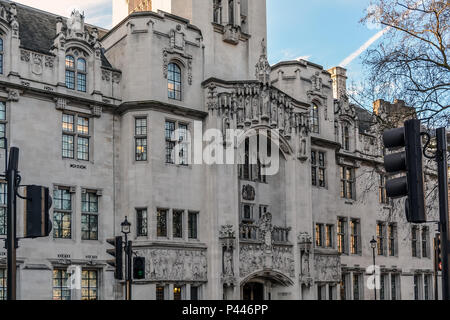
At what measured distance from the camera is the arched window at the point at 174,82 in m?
31.6

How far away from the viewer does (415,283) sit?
152 feet

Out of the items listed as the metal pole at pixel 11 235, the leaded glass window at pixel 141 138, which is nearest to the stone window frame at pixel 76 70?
the leaded glass window at pixel 141 138

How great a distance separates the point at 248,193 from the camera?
3431 centimetres

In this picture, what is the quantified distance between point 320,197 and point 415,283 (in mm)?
12959

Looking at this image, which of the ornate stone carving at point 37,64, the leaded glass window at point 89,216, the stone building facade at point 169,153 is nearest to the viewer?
the stone building facade at point 169,153

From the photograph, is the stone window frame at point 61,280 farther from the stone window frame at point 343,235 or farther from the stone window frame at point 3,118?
the stone window frame at point 343,235

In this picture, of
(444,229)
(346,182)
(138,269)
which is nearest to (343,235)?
(346,182)

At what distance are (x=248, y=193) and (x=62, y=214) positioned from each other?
1020 centimetres

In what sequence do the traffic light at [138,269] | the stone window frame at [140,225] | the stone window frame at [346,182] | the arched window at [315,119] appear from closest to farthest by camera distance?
the traffic light at [138,269] < the stone window frame at [140,225] < the arched window at [315,119] < the stone window frame at [346,182]

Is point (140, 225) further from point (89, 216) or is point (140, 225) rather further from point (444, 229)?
point (444, 229)

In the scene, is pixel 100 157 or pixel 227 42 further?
pixel 227 42

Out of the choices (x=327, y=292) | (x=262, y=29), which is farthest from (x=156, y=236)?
(x=262, y=29)

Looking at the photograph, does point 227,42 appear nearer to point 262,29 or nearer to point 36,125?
point 262,29

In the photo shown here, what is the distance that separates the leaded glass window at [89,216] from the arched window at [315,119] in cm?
1475
